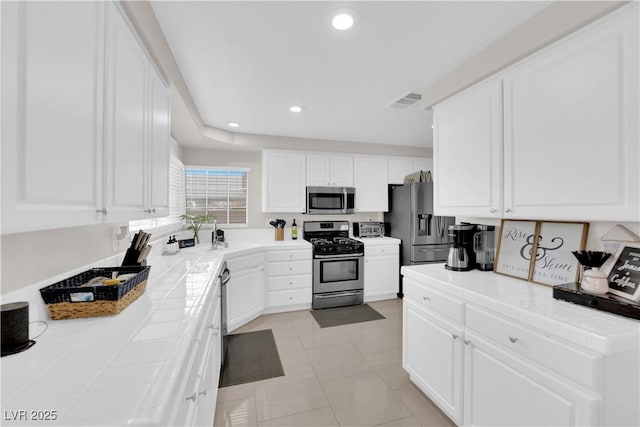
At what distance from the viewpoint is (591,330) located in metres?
1.06

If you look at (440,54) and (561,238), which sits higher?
(440,54)

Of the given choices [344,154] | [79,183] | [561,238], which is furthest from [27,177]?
[344,154]

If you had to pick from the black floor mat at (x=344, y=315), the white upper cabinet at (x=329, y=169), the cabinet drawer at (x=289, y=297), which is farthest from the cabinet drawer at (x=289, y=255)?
the white upper cabinet at (x=329, y=169)

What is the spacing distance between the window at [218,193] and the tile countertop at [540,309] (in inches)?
120

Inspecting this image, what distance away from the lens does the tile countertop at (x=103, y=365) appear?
0.62 metres

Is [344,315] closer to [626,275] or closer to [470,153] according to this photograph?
[470,153]

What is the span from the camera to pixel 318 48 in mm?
1788

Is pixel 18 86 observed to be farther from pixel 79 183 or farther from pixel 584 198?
pixel 584 198

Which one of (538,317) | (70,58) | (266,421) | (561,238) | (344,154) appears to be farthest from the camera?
(344,154)

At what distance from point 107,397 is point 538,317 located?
163 cm

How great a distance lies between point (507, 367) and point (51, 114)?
6.95 ft

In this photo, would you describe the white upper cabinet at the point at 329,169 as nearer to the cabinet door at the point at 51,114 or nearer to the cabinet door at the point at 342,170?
the cabinet door at the point at 342,170

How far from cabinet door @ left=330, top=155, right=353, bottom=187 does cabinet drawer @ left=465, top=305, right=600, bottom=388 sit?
2875 mm

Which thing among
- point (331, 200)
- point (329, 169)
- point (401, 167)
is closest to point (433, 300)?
Answer: point (331, 200)
